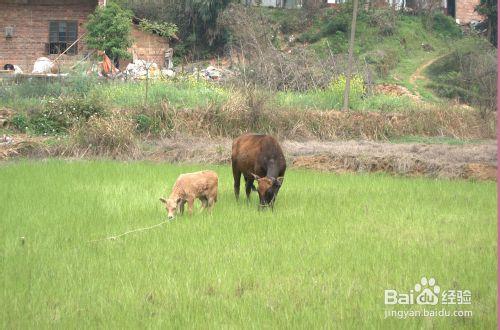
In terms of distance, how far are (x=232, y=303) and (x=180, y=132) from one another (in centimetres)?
1363

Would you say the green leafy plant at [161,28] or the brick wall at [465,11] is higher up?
the brick wall at [465,11]

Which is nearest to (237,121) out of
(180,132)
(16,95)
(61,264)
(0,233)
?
(180,132)

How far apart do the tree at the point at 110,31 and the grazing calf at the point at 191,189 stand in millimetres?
20478

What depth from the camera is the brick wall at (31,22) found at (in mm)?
34062

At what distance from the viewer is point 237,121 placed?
20141 mm

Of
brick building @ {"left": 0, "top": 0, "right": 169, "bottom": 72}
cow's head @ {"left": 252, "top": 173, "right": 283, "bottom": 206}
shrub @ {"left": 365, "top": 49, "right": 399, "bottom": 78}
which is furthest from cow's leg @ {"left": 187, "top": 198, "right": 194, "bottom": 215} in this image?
brick building @ {"left": 0, "top": 0, "right": 169, "bottom": 72}

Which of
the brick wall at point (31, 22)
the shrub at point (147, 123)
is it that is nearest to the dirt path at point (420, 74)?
the shrub at point (147, 123)

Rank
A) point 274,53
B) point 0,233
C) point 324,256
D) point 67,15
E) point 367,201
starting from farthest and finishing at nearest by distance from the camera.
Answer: point 67,15, point 274,53, point 367,201, point 0,233, point 324,256

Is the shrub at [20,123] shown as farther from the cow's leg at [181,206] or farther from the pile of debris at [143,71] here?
the cow's leg at [181,206]

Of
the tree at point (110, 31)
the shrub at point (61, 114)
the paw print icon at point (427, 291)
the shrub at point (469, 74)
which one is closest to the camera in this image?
the paw print icon at point (427, 291)

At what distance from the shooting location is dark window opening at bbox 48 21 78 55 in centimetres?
3434

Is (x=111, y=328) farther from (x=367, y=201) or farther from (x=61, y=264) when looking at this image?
(x=367, y=201)

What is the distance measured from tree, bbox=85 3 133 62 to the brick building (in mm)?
3382

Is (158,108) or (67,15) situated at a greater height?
(67,15)
